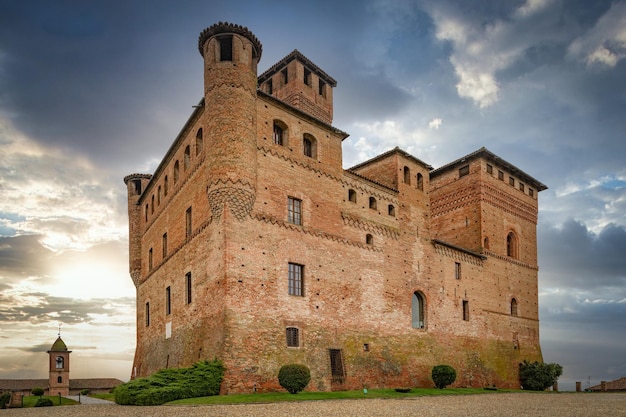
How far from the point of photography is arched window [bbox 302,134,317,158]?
1067 inches

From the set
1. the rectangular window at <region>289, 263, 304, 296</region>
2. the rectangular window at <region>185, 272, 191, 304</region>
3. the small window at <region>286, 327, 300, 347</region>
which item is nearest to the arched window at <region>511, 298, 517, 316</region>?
the rectangular window at <region>289, 263, 304, 296</region>

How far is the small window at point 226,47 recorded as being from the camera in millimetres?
24516

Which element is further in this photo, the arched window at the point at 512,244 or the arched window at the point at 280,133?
the arched window at the point at 512,244

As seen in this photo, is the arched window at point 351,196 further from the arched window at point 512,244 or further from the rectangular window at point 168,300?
the arched window at point 512,244

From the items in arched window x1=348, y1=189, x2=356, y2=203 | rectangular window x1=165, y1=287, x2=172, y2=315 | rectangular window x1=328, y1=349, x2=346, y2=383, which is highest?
arched window x1=348, y1=189, x2=356, y2=203

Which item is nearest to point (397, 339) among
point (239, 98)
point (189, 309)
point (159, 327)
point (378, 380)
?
point (378, 380)

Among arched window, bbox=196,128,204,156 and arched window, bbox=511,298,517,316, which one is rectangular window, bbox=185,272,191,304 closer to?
arched window, bbox=196,128,204,156

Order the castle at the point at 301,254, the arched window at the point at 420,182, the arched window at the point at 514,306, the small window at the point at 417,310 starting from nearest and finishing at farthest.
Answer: the castle at the point at 301,254 < the small window at the point at 417,310 < the arched window at the point at 420,182 < the arched window at the point at 514,306

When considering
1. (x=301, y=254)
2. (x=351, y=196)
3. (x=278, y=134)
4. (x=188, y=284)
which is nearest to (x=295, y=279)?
(x=301, y=254)

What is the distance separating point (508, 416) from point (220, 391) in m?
10.6

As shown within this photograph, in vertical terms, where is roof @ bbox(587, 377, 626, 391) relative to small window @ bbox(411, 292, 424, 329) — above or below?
below

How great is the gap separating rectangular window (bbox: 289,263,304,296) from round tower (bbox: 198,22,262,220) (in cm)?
362

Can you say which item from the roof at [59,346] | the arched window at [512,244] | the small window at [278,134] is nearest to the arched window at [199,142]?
the small window at [278,134]

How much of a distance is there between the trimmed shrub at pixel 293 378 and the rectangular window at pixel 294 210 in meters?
6.91
